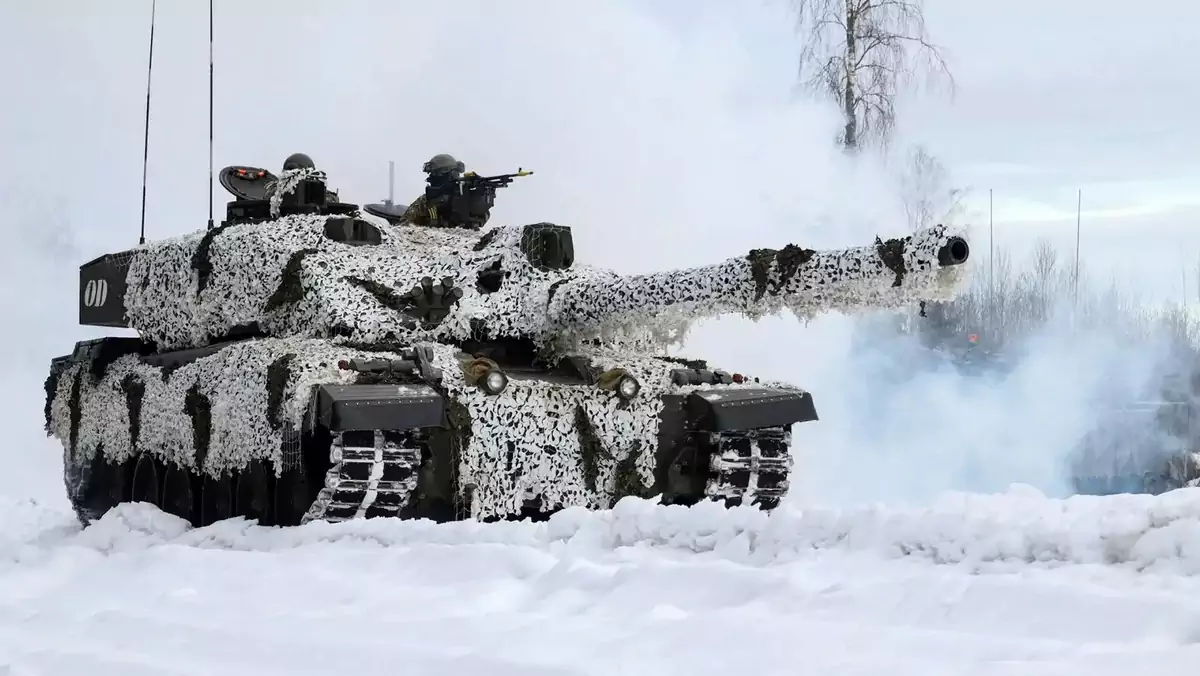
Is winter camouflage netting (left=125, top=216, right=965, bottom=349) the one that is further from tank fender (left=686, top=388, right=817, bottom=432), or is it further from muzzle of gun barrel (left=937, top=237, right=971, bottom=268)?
muzzle of gun barrel (left=937, top=237, right=971, bottom=268)

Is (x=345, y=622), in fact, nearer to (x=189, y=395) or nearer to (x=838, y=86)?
(x=189, y=395)

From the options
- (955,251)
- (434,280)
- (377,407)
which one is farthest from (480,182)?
(955,251)

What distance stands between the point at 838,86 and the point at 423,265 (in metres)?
9.06

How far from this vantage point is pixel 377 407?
6.57 meters

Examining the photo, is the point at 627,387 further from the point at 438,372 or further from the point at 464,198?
the point at 464,198

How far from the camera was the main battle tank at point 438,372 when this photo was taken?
6734 millimetres

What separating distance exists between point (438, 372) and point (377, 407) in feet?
2.07

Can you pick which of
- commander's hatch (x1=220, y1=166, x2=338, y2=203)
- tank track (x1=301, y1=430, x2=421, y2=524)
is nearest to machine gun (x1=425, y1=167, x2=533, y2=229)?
commander's hatch (x1=220, y1=166, x2=338, y2=203)

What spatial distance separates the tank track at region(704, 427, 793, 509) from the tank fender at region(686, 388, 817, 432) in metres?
0.14

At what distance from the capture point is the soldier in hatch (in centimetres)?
952

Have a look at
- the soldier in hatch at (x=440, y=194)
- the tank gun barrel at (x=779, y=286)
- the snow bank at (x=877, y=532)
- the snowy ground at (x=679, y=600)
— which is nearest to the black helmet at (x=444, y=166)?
the soldier in hatch at (x=440, y=194)

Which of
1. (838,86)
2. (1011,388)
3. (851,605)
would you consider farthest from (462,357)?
(838,86)

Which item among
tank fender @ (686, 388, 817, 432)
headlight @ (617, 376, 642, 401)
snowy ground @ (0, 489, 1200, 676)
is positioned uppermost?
headlight @ (617, 376, 642, 401)

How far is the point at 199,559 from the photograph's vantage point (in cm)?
603
